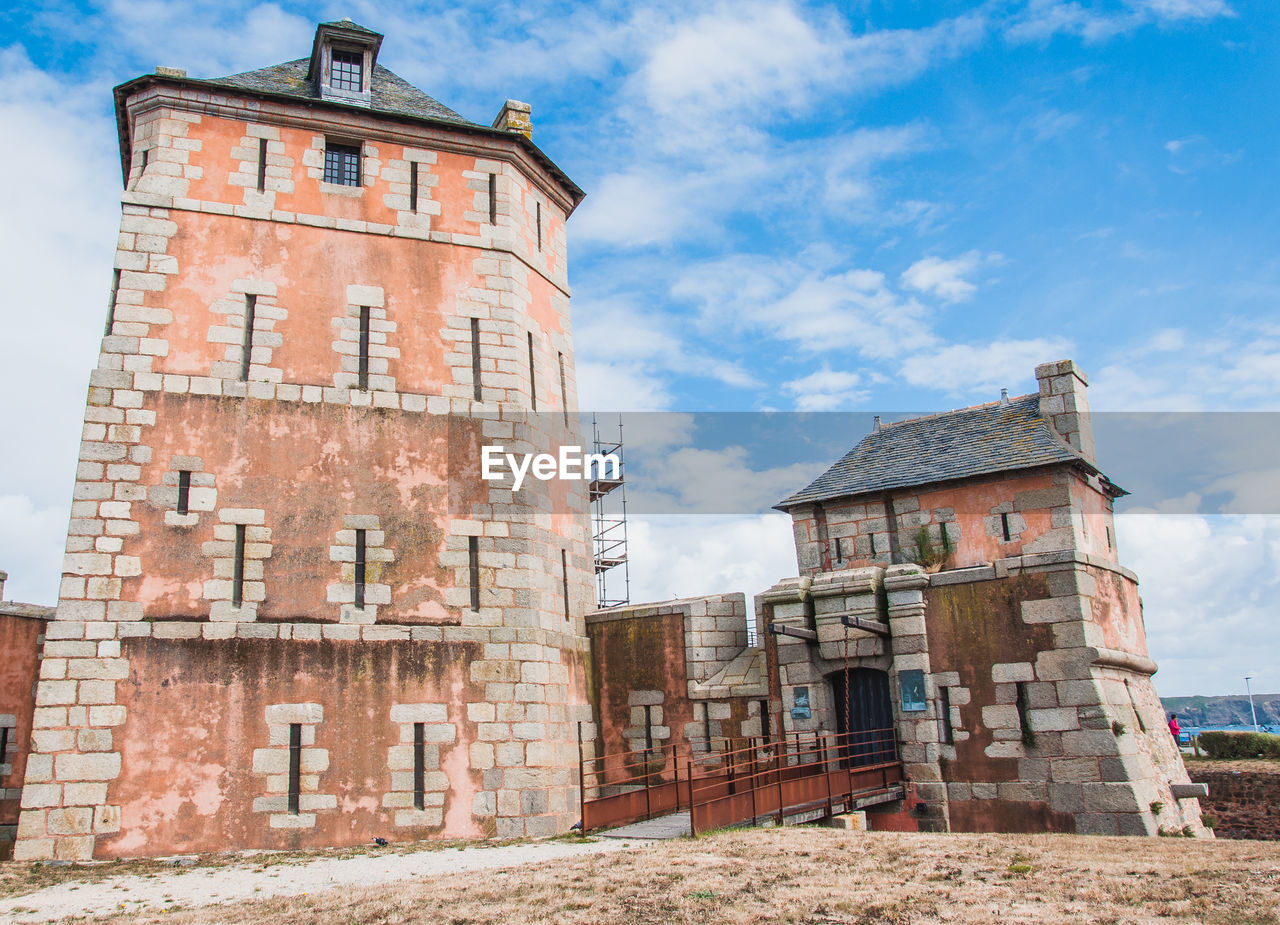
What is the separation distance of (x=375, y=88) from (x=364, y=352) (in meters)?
5.31

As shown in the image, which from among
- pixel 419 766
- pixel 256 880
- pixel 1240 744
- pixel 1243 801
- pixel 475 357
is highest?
pixel 475 357

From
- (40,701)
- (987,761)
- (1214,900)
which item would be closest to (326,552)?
(40,701)

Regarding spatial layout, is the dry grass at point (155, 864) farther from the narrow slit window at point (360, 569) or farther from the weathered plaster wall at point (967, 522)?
the weathered plaster wall at point (967, 522)

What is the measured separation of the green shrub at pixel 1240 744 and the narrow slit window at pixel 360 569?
23193 millimetres

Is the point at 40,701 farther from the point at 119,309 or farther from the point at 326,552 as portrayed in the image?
the point at 119,309

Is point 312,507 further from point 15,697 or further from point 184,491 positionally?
point 15,697

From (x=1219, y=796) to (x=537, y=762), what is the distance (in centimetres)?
1800

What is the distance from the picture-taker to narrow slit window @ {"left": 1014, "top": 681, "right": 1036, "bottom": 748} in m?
13.0

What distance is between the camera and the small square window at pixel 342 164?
49.5 feet

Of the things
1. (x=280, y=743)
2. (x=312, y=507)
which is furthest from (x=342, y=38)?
(x=280, y=743)

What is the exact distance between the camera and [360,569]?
1327cm

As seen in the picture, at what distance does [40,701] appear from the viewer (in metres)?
11.6

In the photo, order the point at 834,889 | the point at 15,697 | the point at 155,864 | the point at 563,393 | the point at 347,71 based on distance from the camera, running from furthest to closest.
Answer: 1. the point at 563,393
2. the point at 347,71
3. the point at 15,697
4. the point at 155,864
5. the point at 834,889

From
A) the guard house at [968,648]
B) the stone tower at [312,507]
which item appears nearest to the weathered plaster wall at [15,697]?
the stone tower at [312,507]
